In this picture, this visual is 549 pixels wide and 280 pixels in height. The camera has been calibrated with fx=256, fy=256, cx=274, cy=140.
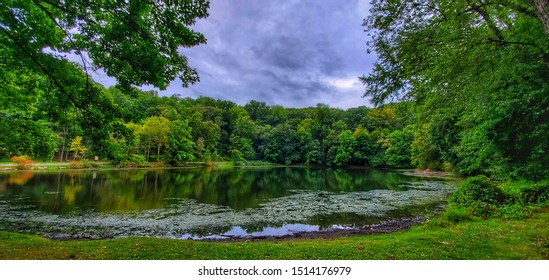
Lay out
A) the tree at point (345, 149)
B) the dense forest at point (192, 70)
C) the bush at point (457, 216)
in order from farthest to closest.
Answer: the tree at point (345, 149)
the bush at point (457, 216)
the dense forest at point (192, 70)

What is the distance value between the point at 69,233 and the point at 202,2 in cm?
1049

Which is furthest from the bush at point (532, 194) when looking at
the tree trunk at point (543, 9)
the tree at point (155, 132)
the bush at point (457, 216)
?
the tree at point (155, 132)

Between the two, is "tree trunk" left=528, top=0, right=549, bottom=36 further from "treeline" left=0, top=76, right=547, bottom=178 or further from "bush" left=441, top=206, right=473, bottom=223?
"bush" left=441, top=206, right=473, bottom=223

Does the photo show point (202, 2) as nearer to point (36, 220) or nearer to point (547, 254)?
point (547, 254)

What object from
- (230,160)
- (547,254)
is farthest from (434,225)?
(230,160)

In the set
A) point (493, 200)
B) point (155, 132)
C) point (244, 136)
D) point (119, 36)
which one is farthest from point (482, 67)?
point (244, 136)

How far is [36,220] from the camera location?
11.8 metres

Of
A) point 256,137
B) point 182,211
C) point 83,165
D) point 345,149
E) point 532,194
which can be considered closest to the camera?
point 532,194

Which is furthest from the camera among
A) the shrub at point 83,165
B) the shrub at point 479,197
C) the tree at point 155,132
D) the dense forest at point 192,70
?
the tree at point 155,132

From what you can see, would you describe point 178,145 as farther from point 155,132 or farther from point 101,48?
point 101,48

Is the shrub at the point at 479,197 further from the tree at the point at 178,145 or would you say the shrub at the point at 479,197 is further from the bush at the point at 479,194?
the tree at the point at 178,145

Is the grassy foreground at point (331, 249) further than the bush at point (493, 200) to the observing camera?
No

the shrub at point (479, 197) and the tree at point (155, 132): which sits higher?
the tree at point (155, 132)

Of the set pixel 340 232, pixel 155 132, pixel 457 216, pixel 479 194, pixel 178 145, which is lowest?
pixel 340 232
